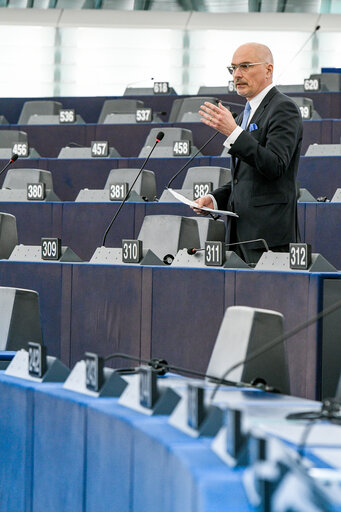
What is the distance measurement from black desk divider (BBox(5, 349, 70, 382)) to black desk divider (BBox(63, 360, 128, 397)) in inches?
4.2

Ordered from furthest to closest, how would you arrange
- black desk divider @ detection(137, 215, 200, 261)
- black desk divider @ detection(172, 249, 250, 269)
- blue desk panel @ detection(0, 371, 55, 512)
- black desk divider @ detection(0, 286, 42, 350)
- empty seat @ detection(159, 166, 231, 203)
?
empty seat @ detection(159, 166, 231, 203) < black desk divider @ detection(137, 215, 200, 261) < black desk divider @ detection(172, 249, 250, 269) < black desk divider @ detection(0, 286, 42, 350) < blue desk panel @ detection(0, 371, 55, 512)

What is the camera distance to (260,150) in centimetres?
299

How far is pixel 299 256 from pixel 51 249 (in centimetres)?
145

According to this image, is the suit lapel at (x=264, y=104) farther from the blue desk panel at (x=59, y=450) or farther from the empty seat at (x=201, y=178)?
→ the empty seat at (x=201, y=178)

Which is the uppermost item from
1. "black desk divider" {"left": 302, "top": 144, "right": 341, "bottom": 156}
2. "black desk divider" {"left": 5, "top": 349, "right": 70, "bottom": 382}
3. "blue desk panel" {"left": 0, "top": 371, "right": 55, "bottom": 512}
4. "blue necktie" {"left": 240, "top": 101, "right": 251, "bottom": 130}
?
"black desk divider" {"left": 302, "top": 144, "right": 341, "bottom": 156}

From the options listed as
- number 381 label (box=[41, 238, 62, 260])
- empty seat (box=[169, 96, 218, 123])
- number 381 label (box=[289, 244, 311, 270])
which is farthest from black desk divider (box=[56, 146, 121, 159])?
number 381 label (box=[289, 244, 311, 270])

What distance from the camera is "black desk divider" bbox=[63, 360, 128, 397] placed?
174 cm

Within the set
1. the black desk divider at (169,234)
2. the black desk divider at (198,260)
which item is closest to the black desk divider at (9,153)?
the black desk divider at (169,234)

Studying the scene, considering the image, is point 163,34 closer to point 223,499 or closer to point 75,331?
point 75,331

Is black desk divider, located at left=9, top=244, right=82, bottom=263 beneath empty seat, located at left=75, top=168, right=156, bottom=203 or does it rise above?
beneath

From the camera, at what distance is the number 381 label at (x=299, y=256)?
316 centimetres

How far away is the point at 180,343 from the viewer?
11.4 feet

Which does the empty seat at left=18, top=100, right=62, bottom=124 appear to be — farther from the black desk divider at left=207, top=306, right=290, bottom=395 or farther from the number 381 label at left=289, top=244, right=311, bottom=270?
the black desk divider at left=207, top=306, right=290, bottom=395

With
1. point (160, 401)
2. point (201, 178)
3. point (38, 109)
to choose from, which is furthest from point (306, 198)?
point (38, 109)
